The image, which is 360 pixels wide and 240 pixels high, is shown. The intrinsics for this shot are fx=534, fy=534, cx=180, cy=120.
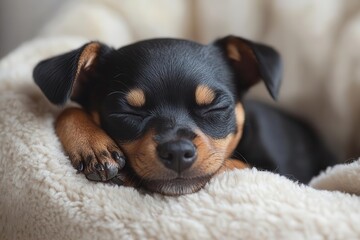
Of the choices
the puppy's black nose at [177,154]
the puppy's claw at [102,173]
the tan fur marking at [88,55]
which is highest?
the tan fur marking at [88,55]

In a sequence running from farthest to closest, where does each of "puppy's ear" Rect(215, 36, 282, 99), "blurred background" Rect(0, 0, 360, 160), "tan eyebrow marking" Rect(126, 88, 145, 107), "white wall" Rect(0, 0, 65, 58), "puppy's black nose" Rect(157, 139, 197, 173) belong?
"white wall" Rect(0, 0, 65, 58), "blurred background" Rect(0, 0, 360, 160), "puppy's ear" Rect(215, 36, 282, 99), "tan eyebrow marking" Rect(126, 88, 145, 107), "puppy's black nose" Rect(157, 139, 197, 173)

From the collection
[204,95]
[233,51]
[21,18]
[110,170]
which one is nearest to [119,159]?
[110,170]

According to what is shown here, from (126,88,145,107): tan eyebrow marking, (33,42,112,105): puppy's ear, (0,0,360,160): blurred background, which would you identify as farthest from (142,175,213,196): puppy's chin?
(0,0,360,160): blurred background

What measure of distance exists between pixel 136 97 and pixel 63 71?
8.7 inches

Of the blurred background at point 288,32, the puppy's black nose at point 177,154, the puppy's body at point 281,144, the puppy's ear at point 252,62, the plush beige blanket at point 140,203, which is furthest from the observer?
the blurred background at point 288,32

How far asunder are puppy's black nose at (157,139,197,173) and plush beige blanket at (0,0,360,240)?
0.26 feet

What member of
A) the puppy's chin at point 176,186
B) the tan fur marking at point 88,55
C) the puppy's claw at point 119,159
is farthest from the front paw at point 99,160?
the tan fur marking at point 88,55

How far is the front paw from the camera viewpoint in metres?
1.35

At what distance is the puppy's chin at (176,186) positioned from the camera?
4.40ft

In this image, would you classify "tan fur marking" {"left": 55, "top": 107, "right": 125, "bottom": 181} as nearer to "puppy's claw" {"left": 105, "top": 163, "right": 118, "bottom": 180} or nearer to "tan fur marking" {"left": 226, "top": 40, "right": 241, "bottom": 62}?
"puppy's claw" {"left": 105, "top": 163, "right": 118, "bottom": 180}

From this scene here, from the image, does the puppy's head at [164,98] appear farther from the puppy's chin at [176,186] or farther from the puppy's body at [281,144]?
the puppy's body at [281,144]

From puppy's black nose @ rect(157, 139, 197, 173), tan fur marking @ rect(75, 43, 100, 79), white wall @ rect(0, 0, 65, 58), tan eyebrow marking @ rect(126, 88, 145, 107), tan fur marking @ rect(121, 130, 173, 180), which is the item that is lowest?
white wall @ rect(0, 0, 65, 58)

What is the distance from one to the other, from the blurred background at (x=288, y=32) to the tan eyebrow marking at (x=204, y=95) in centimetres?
77

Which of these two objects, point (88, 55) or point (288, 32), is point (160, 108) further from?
point (288, 32)
